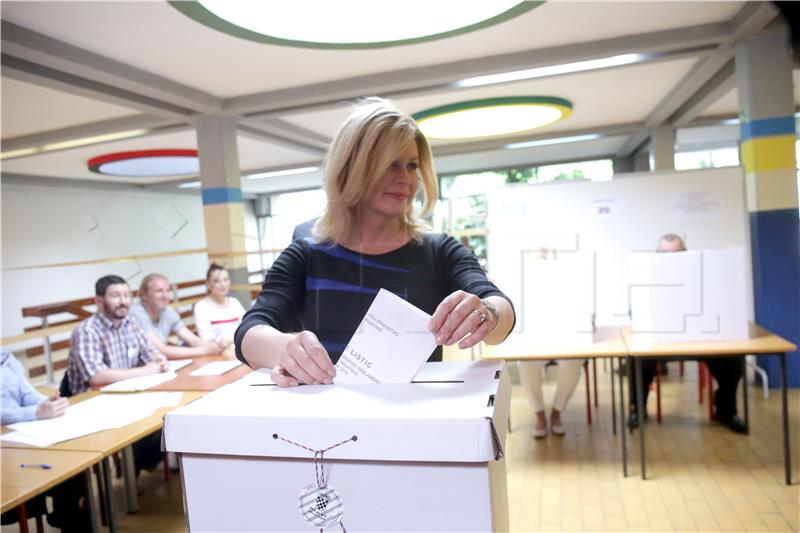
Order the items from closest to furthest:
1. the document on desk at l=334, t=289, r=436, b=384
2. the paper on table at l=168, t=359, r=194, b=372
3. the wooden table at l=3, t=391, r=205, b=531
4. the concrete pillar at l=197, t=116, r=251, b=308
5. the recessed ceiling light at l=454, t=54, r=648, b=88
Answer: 1. the document on desk at l=334, t=289, r=436, b=384
2. the wooden table at l=3, t=391, r=205, b=531
3. the paper on table at l=168, t=359, r=194, b=372
4. the recessed ceiling light at l=454, t=54, r=648, b=88
5. the concrete pillar at l=197, t=116, r=251, b=308

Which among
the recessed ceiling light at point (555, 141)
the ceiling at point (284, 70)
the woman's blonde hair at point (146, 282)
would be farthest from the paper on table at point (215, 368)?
the recessed ceiling light at point (555, 141)

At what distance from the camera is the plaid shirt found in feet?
9.50

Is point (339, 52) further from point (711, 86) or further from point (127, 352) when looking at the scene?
point (711, 86)

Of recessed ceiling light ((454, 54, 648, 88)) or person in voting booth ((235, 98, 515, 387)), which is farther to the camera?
recessed ceiling light ((454, 54, 648, 88))

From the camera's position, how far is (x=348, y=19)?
3363mm

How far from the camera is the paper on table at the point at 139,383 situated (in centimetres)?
262

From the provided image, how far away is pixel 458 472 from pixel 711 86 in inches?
248

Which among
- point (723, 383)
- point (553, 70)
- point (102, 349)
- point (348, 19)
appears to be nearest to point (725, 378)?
point (723, 383)

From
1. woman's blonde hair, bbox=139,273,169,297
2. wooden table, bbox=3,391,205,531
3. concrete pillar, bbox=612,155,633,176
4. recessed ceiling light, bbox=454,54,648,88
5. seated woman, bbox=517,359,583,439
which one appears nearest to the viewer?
wooden table, bbox=3,391,205,531

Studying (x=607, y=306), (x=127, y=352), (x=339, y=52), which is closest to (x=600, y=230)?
(x=607, y=306)

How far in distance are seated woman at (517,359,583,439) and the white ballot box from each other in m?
0.78

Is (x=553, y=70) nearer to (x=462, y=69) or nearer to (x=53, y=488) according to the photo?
(x=462, y=69)

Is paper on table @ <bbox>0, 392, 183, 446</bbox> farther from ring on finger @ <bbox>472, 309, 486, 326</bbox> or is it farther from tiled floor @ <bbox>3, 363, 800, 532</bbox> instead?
ring on finger @ <bbox>472, 309, 486, 326</bbox>

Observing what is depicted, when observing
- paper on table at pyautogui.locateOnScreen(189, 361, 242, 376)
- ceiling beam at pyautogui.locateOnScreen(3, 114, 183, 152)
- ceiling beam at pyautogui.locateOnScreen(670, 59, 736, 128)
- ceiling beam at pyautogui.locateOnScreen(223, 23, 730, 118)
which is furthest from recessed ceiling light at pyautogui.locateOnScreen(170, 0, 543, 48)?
ceiling beam at pyautogui.locateOnScreen(670, 59, 736, 128)
